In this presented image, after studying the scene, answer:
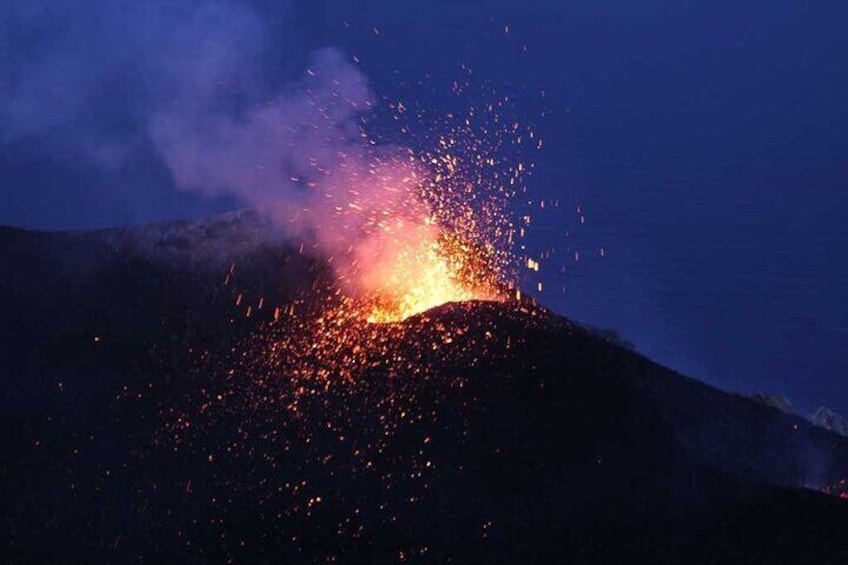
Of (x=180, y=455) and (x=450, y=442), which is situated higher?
(x=450, y=442)

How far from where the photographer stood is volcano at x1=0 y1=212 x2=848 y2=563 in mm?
7766

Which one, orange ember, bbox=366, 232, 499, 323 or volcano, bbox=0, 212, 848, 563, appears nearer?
volcano, bbox=0, 212, 848, 563

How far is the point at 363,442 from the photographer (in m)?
8.55

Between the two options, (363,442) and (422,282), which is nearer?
(363,442)

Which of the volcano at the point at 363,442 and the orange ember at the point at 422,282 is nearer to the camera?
the volcano at the point at 363,442

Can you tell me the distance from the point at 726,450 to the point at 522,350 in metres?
2.16

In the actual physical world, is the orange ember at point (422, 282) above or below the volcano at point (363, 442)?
above

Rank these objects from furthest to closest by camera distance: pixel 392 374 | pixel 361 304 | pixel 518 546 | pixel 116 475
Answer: pixel 361 304, pixel 392 374, pixel 116 475, pixel 518 546

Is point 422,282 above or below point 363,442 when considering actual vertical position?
above

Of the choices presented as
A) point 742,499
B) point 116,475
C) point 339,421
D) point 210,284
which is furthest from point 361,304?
point 742,499

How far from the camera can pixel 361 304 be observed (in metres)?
11.1

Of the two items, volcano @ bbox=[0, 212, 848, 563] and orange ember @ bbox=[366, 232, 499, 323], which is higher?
orange ember @ bbox=[366, 232, 499, 323]

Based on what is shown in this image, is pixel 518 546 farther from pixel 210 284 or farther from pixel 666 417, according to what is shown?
pixel 210 284

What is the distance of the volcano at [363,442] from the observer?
25.5 ft
